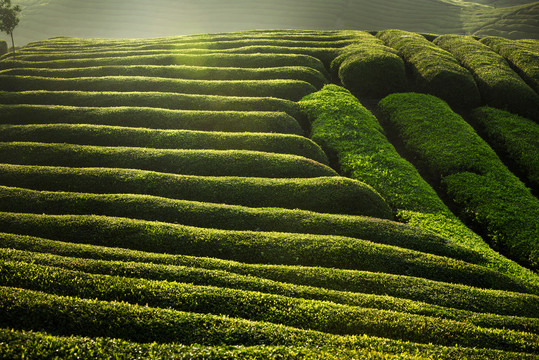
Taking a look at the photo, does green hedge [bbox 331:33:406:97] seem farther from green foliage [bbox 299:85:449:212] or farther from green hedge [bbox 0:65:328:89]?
green hedge [bbox 0:65:328:89]

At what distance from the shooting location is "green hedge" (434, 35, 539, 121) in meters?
31.2

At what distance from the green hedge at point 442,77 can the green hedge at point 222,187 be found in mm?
20016

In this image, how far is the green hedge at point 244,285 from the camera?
11922mm

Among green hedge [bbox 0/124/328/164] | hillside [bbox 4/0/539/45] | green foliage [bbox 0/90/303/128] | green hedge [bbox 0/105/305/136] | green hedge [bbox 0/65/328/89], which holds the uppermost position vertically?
hillside [bbox 4/0/539/45]

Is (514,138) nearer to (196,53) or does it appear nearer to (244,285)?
(244,285)

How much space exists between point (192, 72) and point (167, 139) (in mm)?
15146

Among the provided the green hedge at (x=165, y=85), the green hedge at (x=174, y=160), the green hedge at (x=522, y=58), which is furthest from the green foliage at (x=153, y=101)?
the green hedge at (x=522, y=58)

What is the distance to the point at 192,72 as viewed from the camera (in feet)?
121

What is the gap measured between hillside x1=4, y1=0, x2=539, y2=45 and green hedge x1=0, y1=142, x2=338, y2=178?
85721mm

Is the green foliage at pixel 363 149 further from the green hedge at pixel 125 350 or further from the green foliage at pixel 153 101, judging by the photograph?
the green hedge at pixel 125 350

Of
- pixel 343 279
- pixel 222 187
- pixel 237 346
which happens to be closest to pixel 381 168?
pixel 222 187

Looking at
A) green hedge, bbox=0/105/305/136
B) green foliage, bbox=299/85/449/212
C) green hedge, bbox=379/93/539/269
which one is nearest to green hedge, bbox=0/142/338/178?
green foliage, bbox=299/85/449/212

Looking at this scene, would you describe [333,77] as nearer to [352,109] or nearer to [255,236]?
[352,109]

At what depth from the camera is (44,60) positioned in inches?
1734
